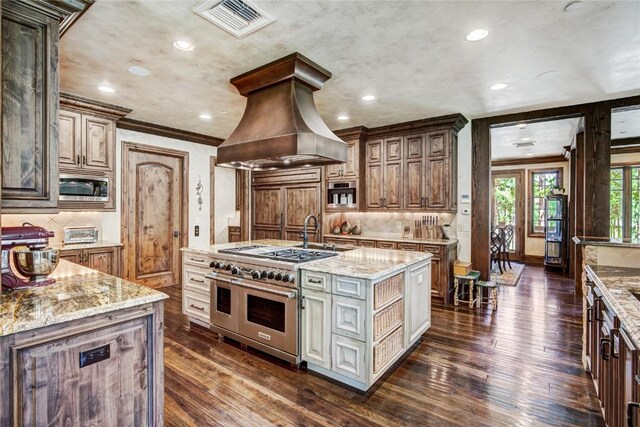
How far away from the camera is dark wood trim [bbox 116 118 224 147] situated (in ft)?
16.6

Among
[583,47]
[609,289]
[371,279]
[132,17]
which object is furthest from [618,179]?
[132,17]

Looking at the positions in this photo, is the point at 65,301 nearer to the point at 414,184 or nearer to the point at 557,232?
the point at 414,184

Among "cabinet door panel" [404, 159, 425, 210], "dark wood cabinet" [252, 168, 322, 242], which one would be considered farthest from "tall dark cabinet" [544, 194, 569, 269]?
"dark wood cabinet" [252, 168, 322, 242]

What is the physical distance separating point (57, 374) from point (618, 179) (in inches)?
378

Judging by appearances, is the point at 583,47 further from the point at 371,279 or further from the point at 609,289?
the point at 371,279

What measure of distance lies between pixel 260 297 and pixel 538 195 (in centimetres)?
798

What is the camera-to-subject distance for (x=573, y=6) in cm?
222

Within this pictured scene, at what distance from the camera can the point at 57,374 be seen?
1471 mm

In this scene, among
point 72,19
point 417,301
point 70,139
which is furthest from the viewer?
point 70,139

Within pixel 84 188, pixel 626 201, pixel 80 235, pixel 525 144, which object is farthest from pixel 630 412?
pixel 626 201

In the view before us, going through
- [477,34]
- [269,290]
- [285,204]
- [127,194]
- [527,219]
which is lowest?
[269,290]

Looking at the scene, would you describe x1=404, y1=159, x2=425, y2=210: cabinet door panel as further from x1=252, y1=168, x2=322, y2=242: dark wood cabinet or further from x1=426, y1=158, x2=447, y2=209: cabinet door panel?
x1=252, y1=168, x2=322, y2=242: dark wood cabinet

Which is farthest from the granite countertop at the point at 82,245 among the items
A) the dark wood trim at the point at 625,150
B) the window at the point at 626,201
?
the window at the point at 626,201

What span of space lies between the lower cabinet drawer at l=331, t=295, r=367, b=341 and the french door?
23.3ft
